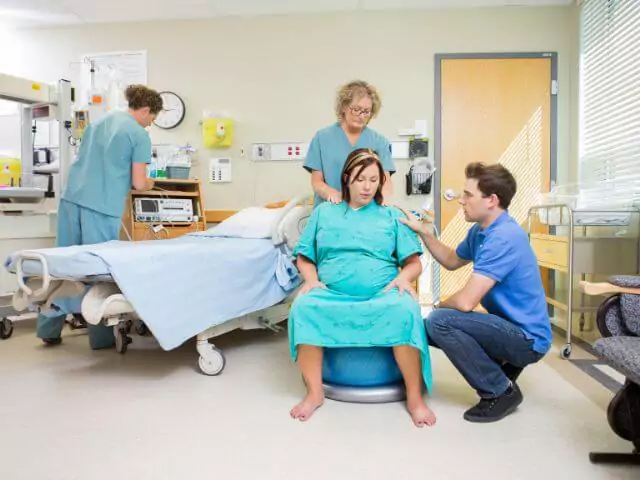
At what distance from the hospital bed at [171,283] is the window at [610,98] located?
211cm

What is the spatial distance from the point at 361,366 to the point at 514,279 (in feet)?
2.24

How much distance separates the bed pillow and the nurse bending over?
862mm

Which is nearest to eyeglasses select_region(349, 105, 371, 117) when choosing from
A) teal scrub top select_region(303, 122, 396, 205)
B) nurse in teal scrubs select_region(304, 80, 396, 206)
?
nurse in teal scrubs select_region(304, 80, 396, 206)

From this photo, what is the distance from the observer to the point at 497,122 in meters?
4.04

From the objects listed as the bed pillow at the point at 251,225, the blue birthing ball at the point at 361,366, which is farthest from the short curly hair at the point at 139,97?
the blue birthing ball at the point at 361,366

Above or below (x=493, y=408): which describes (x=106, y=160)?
above

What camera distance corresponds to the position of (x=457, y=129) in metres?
4.07

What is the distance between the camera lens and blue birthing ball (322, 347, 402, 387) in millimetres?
2094

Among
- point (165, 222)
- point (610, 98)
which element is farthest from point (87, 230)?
point (610, 98)

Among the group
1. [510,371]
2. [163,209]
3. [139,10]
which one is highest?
[139,10]

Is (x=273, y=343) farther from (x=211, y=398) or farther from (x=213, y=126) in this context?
(x=213, y=126)

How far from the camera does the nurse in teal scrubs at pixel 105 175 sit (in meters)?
2.86

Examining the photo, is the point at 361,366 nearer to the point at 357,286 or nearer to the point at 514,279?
the point at 357,286

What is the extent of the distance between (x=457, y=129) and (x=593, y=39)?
1.08m
